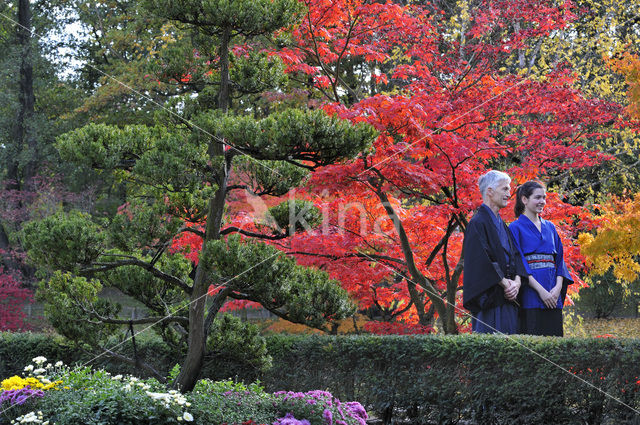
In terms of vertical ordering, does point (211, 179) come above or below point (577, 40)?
below

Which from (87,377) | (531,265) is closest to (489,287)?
(531,265)

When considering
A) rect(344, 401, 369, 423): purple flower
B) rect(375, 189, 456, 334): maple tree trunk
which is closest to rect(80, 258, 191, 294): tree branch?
rect(344, 401, 369, 423): purple flower

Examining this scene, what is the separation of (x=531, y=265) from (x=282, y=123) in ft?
7.65

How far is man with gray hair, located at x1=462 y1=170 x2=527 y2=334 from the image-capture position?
5.17 m

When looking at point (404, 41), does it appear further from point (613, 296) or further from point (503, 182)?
point (613, 296)

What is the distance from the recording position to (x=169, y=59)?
6652 millimetres

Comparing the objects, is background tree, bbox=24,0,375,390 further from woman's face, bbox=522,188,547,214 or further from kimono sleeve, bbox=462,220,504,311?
woman's face, bbox=522,188,547,214

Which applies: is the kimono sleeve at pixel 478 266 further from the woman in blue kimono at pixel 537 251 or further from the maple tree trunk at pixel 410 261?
the maple tree trunk at pixel 410 261

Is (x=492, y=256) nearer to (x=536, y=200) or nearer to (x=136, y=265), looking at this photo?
(x=536, y=200)

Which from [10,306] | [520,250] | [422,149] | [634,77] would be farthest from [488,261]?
[10,306]

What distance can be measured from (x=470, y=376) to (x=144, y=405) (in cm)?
280

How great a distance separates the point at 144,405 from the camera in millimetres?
4469

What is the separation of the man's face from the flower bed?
2.03 metres

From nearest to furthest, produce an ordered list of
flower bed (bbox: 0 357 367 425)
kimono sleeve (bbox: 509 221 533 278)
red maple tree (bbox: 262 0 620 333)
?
flower bed (bbox: 0 357 367 425)
kimono sleeve (bbox: 509 221 533 278)
red maple tree (bbox: 262 0 620 333)
